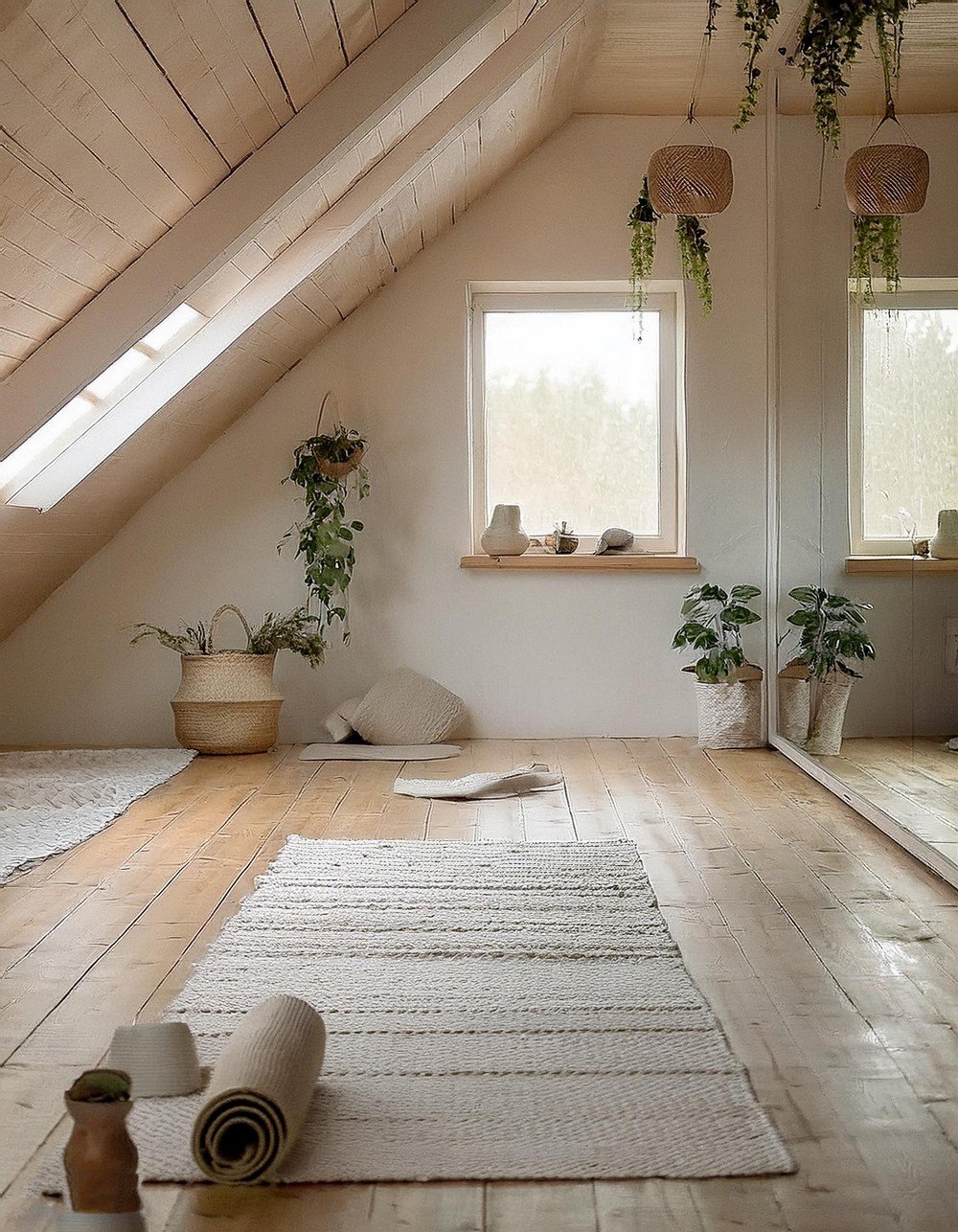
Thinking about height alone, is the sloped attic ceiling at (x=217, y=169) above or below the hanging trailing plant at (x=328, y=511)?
above

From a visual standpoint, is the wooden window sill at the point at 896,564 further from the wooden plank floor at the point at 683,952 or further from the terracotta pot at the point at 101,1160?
the terracotta pot at the point at 101,1160

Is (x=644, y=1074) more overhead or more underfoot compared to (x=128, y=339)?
more underfoot

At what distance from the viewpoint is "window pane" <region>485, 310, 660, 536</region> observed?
5039mm

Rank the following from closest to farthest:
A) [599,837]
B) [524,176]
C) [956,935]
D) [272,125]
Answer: [956,935] < [272,125] < [599,837] < [524,176]

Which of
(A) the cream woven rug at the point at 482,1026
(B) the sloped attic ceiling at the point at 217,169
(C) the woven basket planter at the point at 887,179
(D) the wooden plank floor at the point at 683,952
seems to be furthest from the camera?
(C) the woven basket planter at the point at 887,179

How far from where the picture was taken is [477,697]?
495cm

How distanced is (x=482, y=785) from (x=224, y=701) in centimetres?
117

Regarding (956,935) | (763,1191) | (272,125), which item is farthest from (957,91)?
(763,1191)

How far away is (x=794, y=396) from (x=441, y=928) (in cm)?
260

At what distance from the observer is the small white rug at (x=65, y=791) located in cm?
317

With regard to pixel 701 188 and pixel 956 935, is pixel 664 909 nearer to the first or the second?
pixel 956 935

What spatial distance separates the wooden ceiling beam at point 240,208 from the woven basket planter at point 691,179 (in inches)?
41.9

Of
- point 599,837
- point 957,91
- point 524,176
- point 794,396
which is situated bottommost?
point 599,837

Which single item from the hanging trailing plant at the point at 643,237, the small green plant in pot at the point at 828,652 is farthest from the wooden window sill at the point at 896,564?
the hanging trailing plant at the point at 643,237
